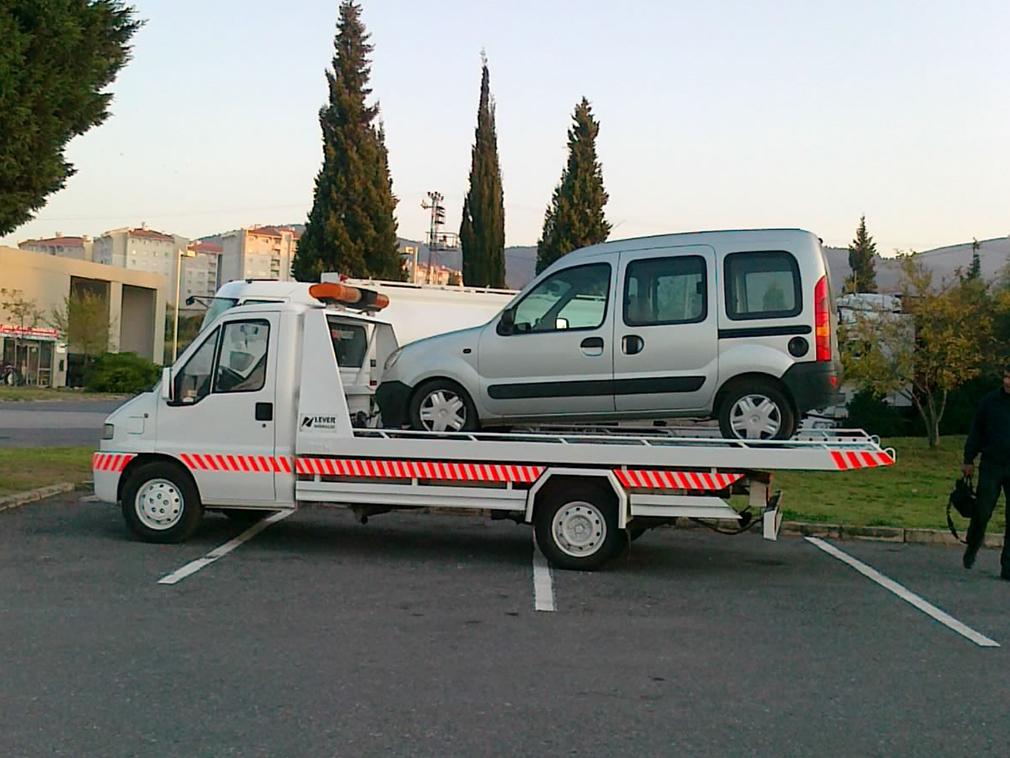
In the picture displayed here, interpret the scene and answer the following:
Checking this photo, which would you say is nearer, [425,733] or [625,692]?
[425,733]

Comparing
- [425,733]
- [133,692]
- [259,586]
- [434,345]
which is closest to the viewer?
[425,733]

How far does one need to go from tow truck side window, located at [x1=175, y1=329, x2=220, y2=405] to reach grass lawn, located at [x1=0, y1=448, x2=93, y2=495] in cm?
437

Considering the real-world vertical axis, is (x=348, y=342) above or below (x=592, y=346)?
above

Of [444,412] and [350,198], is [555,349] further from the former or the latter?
[350,198]

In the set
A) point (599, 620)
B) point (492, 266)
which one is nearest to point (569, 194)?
point (492, 266)

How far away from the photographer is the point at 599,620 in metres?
8.02

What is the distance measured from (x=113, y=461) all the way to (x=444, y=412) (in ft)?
10.3

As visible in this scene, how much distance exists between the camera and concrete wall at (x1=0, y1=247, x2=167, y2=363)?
216ft

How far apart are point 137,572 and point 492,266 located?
30715mm

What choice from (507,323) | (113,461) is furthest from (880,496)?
(113,461)

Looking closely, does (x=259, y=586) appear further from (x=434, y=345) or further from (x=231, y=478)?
(x=434, y=345)

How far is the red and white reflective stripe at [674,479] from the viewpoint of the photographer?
933 cm

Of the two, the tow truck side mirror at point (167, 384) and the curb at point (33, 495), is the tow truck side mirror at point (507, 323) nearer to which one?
the tow truck side mirror at point (167, 384)

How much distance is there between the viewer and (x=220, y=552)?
1033 centimetres
